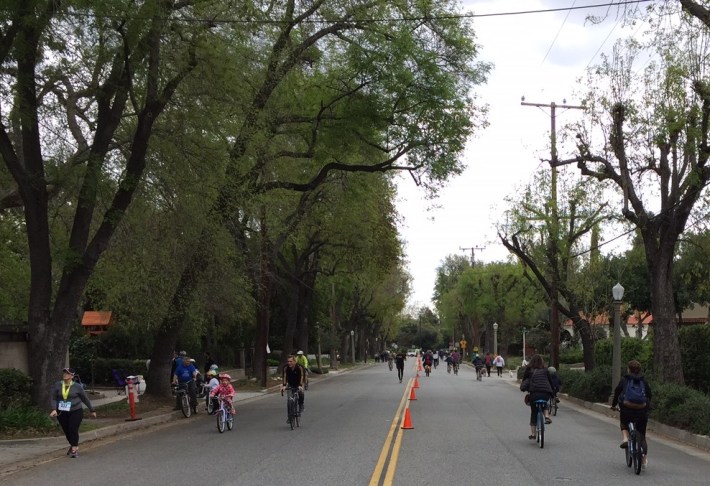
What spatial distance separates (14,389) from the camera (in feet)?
53.5

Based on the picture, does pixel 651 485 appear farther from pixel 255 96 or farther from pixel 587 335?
pixel 587 335

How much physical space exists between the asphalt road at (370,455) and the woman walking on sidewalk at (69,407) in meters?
0.41

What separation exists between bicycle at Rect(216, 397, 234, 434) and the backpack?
896 centimetres

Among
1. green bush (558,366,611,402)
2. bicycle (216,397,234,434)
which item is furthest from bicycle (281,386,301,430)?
green bush (558,366,611,402)

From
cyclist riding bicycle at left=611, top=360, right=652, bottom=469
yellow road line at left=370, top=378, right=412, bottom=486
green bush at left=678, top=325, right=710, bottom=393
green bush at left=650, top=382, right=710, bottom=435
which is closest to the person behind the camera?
yellow road line at left=370, top=378, right=412, bottom=486

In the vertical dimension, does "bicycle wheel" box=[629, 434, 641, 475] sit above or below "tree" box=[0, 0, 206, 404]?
below

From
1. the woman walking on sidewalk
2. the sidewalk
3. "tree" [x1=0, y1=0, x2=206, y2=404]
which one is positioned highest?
"tree" [x1=0, y1=0, x2=206, y2=404]

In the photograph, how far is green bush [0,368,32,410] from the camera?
16.0 metres

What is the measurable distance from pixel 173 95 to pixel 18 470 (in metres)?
10.3

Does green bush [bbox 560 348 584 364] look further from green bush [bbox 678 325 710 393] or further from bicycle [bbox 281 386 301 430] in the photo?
bicycle [bbox 281 386 301 430]

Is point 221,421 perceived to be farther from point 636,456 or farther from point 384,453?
point 636,456

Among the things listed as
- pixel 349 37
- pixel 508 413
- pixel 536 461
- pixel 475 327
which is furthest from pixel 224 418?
pixel 475 327

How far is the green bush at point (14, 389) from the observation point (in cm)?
1603

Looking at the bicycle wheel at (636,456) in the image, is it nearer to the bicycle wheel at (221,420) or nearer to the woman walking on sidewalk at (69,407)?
the woman walking on sidewalk at (69,407)
